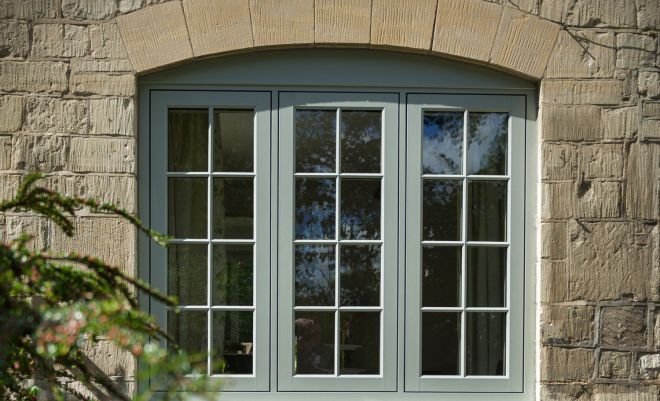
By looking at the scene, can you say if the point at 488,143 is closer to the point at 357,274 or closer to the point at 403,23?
the point at 403,23

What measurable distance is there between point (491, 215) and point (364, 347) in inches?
40.4

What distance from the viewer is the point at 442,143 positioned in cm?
424

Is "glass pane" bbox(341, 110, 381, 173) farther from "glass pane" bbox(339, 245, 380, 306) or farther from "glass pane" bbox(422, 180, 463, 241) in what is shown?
"glass pane" bbox(339, 245, 380, 306)

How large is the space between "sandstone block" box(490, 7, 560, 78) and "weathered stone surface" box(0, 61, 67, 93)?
2329 mm

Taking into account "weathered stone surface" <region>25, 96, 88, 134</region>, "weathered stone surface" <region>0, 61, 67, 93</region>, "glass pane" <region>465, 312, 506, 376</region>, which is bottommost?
"glass pane" <region>465, 312, 506, 376</region>

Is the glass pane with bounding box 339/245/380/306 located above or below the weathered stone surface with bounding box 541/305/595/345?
above

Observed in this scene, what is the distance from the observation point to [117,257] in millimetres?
4035

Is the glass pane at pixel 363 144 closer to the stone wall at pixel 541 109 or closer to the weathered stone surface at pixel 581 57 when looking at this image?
the stone wall at pixel 541 109

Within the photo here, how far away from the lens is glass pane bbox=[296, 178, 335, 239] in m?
4.22

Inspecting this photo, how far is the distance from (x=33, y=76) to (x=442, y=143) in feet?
7.39

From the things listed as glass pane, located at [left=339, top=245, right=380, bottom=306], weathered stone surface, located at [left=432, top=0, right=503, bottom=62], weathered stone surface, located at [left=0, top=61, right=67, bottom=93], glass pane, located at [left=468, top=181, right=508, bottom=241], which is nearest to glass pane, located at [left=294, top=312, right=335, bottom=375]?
glass pane, located at [left=339, top=245, right=380, bottom=306]

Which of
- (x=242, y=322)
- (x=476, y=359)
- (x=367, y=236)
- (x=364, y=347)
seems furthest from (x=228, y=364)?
Answer: (x=476, y=359)

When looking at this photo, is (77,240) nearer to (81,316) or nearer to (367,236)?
(367,236)

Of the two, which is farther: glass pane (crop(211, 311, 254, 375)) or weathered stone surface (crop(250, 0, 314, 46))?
glass pane (crop(211, 311, 254, 375))
